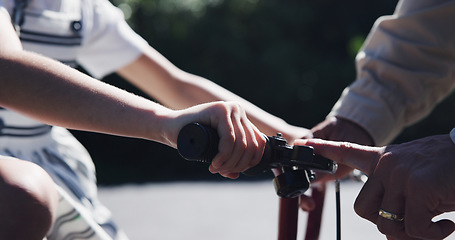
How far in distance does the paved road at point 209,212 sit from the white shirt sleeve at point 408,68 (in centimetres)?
464

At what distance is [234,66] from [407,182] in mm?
11845

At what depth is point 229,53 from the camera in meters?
13.5

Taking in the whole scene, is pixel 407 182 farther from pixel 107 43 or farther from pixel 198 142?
pixel 107 43

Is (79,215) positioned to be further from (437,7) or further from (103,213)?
(437,7)

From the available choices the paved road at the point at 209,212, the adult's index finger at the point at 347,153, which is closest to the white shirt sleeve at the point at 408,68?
the adult's index finger at the point at 347,153

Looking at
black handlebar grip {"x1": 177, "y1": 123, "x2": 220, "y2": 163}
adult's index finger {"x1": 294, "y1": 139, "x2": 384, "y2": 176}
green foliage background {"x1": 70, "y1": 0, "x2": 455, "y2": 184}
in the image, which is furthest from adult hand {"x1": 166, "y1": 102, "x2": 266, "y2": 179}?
green foliage background {"x1": 70, "y1": 0, "x2": 455, "y2": 184}

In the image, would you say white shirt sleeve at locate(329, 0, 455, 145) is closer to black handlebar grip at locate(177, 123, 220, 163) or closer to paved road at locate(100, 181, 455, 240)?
black handlebar grip at locate(177, 123, 220, 163)

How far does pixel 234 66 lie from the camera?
13398mm

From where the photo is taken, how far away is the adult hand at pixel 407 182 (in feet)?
5.28

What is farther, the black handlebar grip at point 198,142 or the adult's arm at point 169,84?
the adult's arm at point 169,84

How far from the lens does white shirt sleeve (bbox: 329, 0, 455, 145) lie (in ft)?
8.89

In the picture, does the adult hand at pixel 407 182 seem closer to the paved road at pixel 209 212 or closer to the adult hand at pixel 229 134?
the adult hand at pixel 229 134

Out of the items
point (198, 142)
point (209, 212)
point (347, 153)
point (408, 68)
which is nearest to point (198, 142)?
point (198, 142)

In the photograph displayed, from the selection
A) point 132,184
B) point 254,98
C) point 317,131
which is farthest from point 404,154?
point 254,98
